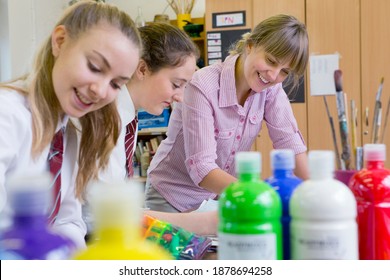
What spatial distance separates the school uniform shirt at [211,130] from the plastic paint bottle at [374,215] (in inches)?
28.4

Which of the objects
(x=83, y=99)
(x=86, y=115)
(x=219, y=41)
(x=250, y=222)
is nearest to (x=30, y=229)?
(x=250, y=222)

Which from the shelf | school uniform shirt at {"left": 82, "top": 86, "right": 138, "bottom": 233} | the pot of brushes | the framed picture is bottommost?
the shelf

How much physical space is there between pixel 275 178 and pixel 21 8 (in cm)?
352

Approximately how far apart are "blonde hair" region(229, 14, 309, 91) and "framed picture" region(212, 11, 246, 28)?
197 cm

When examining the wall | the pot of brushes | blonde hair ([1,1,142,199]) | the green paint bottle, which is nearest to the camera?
the green paint bottle

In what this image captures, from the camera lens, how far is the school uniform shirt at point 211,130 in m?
1.40

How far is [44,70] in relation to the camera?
981 millimetres

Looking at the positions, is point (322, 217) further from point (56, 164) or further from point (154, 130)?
point (154, 130)

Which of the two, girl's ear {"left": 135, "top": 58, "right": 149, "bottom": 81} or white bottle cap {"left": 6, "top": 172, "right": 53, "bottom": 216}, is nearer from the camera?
white bottle cap {"left": 6, "top": 172, "right": 53, "bottom": 216}

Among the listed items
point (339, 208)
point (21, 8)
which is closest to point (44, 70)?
point (339, 208)

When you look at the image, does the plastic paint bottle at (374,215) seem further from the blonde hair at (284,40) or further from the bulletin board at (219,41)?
the bulletin board at (219,41)

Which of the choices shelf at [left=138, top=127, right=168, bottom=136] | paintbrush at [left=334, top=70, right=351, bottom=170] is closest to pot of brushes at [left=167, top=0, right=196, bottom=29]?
shelf at [left=138, top=127, right=168, bottom=136]

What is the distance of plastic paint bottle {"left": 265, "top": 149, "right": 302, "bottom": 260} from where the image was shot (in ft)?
1.80

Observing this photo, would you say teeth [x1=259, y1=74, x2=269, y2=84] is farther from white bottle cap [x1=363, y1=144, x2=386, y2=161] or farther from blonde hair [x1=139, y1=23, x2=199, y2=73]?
white bottle cap [x1=363, y1=144, x2=386, y2=161]
